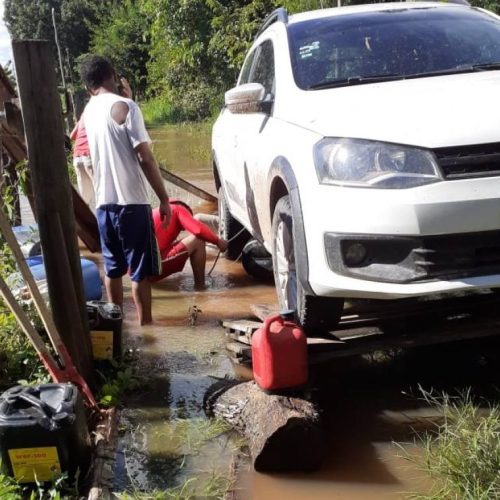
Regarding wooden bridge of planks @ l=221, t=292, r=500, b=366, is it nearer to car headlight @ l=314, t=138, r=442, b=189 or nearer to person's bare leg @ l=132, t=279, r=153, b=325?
person's bare leg @ l=132, t=279, r=153, b=325

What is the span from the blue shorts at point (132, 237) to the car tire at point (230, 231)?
78.2 inches

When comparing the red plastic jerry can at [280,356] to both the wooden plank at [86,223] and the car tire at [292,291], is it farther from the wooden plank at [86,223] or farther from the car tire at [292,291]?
the wooden plank at [86,223]

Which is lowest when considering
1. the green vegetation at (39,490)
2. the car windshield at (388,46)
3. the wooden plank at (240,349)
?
the wooden plank at (240,349)

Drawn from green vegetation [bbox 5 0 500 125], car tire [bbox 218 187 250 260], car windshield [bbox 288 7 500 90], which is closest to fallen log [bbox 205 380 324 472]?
car windshield [bbox 288 7 500 90]

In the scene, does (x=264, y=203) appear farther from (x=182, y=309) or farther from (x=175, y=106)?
(x=175, y=106)

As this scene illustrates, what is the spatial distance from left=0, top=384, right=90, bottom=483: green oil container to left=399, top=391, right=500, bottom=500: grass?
1.34m

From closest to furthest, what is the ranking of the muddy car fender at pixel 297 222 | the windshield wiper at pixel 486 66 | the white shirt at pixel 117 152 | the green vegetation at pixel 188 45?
the muddy car fender at pixel 297 222, the windshield wiper at pixel 486 66, the white shirt at pixel 117 152, the green vegetation at pixel 188 45

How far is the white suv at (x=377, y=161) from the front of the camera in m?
3.24

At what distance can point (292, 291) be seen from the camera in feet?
13.4

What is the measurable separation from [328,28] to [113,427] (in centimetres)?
277

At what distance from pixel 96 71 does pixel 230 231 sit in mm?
2547

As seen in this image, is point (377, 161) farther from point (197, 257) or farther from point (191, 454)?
point (197, 257)

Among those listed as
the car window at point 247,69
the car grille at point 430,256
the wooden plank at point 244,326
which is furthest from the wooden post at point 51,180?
the car window at point 247,69

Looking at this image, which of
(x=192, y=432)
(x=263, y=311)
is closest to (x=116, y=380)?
(x=192, y=432)
